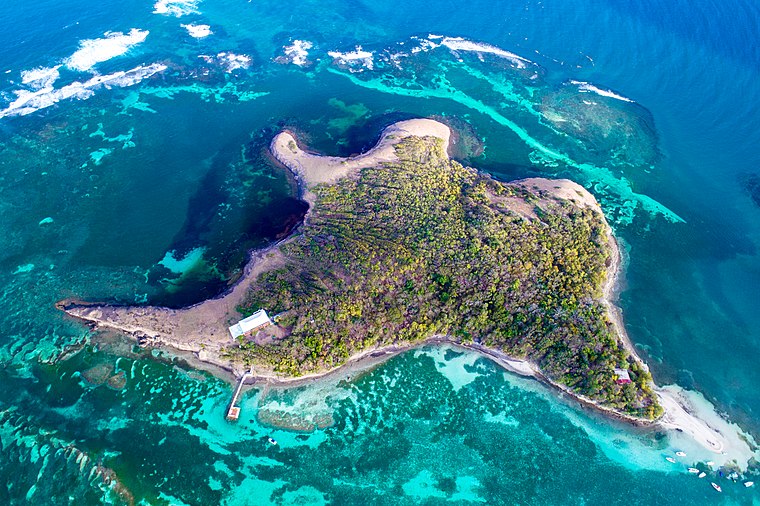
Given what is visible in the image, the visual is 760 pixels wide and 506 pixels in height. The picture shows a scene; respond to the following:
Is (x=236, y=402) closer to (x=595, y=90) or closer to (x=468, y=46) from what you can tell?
(x=595, y=90)

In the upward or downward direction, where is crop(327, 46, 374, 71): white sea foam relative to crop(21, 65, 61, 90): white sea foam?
upward

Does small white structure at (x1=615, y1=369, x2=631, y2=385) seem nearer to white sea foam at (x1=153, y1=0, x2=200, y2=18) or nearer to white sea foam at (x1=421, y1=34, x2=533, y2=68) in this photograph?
white sea foam at (x1=421, y1=34, x2=533, y2=68)

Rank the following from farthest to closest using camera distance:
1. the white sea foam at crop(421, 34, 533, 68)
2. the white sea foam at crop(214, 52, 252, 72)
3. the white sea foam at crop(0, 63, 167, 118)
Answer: the white sea foam at crop(421, 34, 533, 68)
the white sea foam at crop(214, 52, 252, 72)
the white sea foam at crop(0, 63, 167, 118)

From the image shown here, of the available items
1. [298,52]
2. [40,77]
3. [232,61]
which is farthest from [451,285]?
[40,77]

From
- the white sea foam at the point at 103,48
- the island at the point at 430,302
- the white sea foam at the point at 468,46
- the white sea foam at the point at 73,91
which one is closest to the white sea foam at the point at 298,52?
the white sea foam at the point at 73,91

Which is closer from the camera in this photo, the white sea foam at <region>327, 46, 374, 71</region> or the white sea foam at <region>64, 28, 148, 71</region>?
the white sea foam at <region>64, 28, 148, 71</region>

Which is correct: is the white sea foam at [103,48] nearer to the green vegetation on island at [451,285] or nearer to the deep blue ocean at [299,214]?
the deep blue ocean at [299,214]

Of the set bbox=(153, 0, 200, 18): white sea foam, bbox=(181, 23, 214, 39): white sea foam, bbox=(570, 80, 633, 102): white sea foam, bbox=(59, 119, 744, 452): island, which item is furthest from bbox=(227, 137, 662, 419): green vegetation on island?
bbox=(153, 0, 200, 18): white sea foam

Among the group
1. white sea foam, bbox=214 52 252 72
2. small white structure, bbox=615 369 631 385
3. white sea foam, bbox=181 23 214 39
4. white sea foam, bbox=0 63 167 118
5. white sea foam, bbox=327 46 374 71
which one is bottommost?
white sea foam, bbox=0 63 167 118
